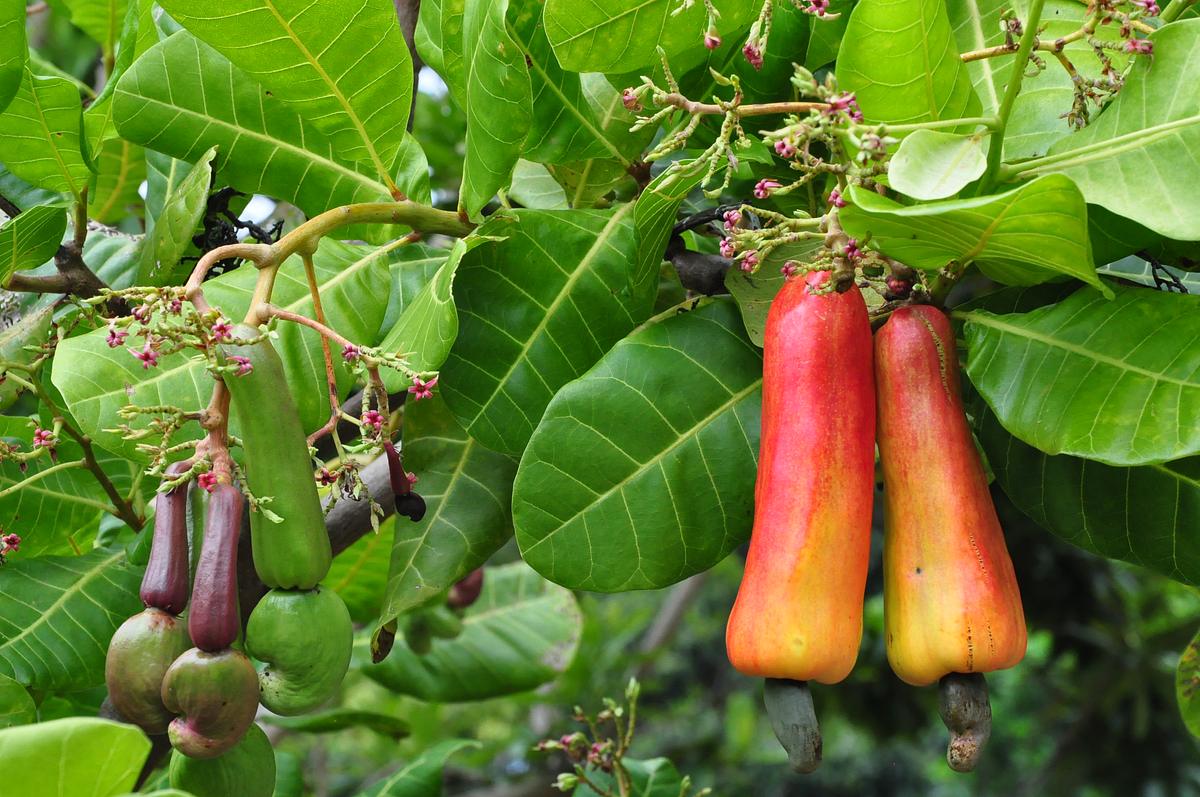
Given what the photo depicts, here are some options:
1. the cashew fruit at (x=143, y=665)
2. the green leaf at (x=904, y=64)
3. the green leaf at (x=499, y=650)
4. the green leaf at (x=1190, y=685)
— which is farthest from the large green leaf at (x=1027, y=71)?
the green leaf at (x=499, y=650)

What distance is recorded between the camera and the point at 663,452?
1034 mm

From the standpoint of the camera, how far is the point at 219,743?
0.86 meters

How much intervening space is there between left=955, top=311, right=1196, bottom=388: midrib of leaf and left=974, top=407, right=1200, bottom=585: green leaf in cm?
12

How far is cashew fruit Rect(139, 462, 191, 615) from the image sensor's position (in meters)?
0.89

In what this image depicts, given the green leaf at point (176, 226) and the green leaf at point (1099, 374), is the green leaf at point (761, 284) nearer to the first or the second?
the green leaf at point (1099, 374)

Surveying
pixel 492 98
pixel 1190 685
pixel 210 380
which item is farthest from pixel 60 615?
pixel 1190 685

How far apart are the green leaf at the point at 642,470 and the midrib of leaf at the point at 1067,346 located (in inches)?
7.9

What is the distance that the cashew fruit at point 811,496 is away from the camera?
836 millimetres

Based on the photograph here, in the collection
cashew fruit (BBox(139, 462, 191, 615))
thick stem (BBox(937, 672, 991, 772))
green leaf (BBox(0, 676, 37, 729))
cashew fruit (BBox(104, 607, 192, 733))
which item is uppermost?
cashew fruit (BBox(139, 462, 191, 615))

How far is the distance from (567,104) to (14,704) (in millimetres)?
798

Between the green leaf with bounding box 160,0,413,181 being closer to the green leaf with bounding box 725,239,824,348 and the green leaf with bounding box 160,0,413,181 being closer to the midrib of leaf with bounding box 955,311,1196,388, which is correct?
the green leaf with bounding box 725,239,824,348

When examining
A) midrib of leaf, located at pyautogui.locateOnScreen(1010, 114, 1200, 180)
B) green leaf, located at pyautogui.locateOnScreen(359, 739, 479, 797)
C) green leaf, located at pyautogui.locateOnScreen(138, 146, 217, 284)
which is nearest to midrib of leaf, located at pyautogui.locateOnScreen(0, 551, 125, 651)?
green leaf, located at pyautogui.locateOnScreen(138, 146, 217, 284)

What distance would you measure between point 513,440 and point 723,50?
41cm

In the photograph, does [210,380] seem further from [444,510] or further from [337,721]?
[337,721]
